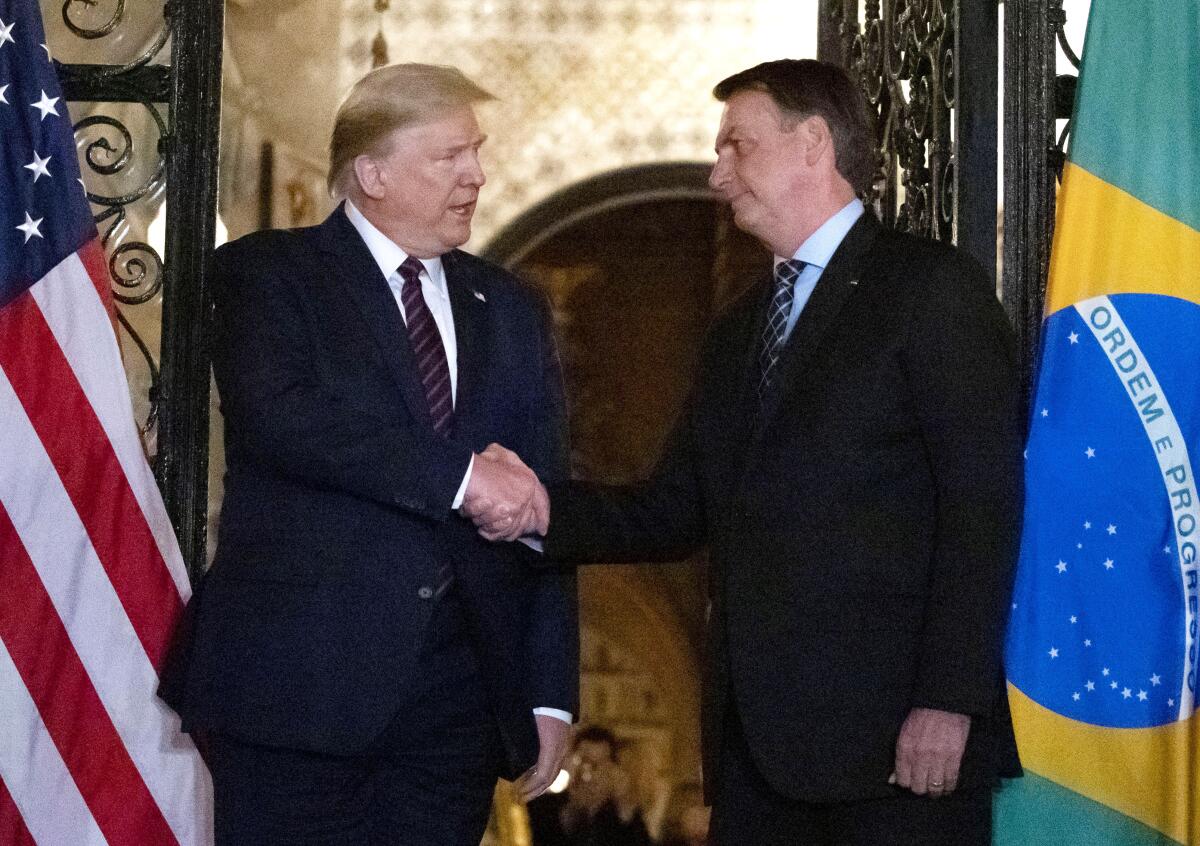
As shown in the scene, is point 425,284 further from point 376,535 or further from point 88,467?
point 88,467

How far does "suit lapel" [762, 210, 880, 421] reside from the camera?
2.30 metres

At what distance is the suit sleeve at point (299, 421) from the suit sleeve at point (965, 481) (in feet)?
2.27

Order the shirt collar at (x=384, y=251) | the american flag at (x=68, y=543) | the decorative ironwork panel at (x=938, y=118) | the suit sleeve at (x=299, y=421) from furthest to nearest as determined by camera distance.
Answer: the decorative ironwork panel at (x=938, y=118)
the american flag at (x=68, y=543)
the shirt collar at (x=384, y=251)
the suit sleeve at (x=299, y=421)

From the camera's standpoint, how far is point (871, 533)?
7.18 feet

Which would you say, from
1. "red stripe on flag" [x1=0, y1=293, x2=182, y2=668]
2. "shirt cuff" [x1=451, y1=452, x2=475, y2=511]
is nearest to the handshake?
"shirt cuff" [x1=451, y1=452, x2=475, y2=511]

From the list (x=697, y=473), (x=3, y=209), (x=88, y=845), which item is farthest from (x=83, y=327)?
(x=697, y=473)

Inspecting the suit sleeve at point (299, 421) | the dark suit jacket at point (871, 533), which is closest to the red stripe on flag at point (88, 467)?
the suit sleeve at point (299, 421)

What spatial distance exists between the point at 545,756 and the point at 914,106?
5.27 ft

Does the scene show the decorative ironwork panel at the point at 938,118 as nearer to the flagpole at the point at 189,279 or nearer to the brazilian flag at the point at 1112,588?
the brazilian flag at the point at 1112,588

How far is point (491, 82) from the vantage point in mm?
5637

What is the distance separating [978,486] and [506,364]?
0.77m

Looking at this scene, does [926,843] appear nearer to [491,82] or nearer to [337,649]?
[337,649]

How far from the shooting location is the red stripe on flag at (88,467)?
107 inches

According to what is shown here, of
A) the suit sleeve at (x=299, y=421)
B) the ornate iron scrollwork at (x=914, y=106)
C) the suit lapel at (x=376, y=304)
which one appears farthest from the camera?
the ornate iron scrollwork at (x=914, y=106)
